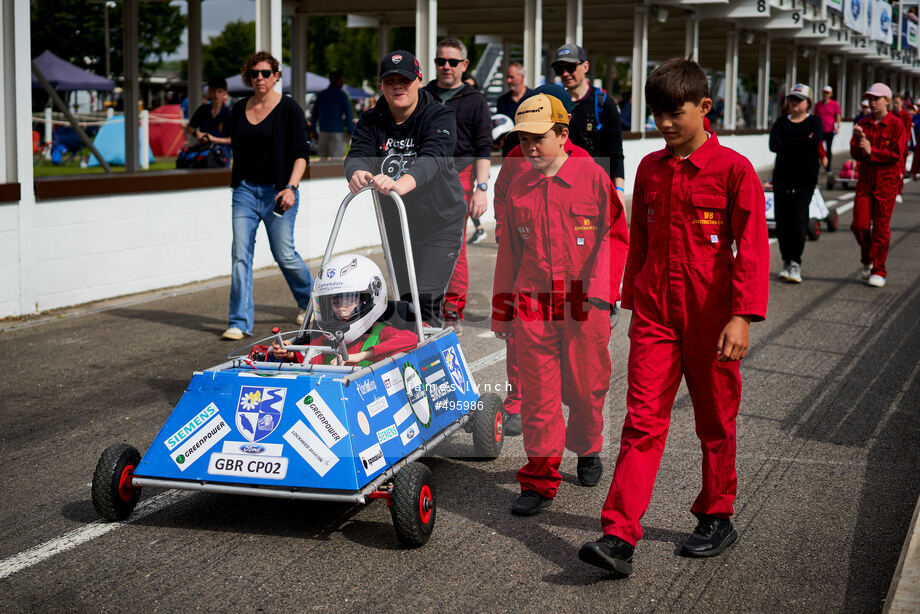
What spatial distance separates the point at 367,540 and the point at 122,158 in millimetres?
26866

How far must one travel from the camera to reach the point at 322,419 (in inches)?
170

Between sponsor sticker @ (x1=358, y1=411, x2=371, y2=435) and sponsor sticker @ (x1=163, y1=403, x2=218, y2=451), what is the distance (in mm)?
599

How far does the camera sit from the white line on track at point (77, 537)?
13.7 feet

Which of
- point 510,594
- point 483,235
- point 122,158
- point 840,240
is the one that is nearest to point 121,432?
point 510,594

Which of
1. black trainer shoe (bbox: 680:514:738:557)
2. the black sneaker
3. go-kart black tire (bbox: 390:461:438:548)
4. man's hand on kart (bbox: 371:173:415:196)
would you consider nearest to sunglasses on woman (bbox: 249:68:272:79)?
man's hand on kart (bbox: 371:173:415:196)

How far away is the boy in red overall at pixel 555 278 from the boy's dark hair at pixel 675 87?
753mm

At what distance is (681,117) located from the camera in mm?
4004

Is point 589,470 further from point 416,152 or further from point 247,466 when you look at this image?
point 416,152

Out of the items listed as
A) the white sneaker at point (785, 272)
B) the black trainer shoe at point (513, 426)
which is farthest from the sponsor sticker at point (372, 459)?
the white sneaker at point (785, 272)

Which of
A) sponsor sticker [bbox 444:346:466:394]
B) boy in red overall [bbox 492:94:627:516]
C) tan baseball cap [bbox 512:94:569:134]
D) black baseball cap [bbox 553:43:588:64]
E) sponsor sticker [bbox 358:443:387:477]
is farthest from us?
black baseball cap [bbox 553:43:588:64]

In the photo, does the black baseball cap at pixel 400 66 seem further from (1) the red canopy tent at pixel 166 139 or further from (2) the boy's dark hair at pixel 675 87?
(1) the red canopy tent at pixel 166 139

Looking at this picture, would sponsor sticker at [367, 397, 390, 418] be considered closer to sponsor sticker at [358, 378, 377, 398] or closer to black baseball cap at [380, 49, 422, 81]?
sponsor sticker at [358, 378, 377, 398]

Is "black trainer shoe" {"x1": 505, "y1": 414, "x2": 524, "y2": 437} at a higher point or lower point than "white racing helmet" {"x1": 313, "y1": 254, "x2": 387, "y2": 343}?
lower

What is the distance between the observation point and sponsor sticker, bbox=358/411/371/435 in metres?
4.37
